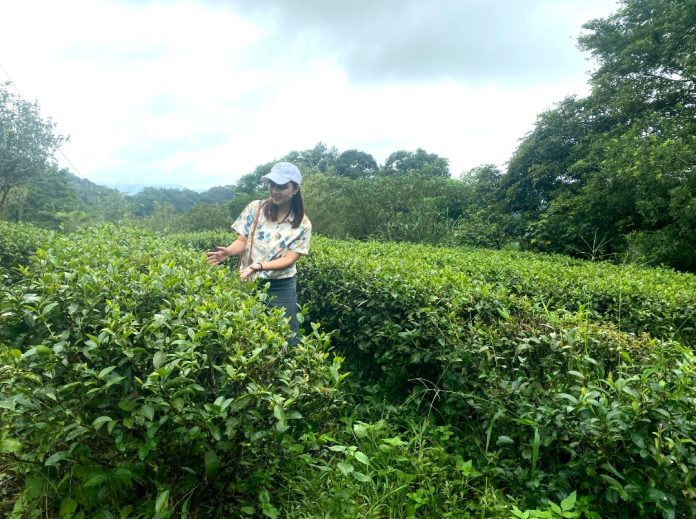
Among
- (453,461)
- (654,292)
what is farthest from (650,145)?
(453,461)

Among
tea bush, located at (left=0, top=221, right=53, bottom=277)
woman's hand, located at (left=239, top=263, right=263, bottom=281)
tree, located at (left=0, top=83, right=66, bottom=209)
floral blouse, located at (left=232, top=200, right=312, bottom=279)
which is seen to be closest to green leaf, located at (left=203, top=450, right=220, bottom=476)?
woman's hand, located at (left=239, top=263, right=263, bottom=281)

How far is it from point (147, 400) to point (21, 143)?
20.1 m

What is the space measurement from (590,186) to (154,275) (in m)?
9.92

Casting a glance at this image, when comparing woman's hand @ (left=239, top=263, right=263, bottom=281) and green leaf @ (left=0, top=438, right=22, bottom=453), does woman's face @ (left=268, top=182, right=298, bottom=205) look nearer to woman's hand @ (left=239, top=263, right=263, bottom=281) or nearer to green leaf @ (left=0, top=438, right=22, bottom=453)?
woman's hand @ (left=239, top=263, right=263, bottom=281)

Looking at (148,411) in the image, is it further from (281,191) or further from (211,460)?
(281,191)

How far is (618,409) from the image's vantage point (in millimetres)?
1639

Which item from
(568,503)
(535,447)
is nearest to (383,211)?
(535,447)

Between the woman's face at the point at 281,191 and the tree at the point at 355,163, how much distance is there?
3408 centimetres

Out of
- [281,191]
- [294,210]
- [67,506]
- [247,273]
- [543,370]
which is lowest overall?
[67,506]

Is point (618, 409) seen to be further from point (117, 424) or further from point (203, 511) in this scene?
point (117, 424)

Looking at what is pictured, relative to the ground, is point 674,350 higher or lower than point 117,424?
higher

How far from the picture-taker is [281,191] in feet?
10.1

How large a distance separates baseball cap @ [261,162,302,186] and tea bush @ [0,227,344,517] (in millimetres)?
1251

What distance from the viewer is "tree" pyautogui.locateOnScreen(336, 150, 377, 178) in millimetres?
36969
